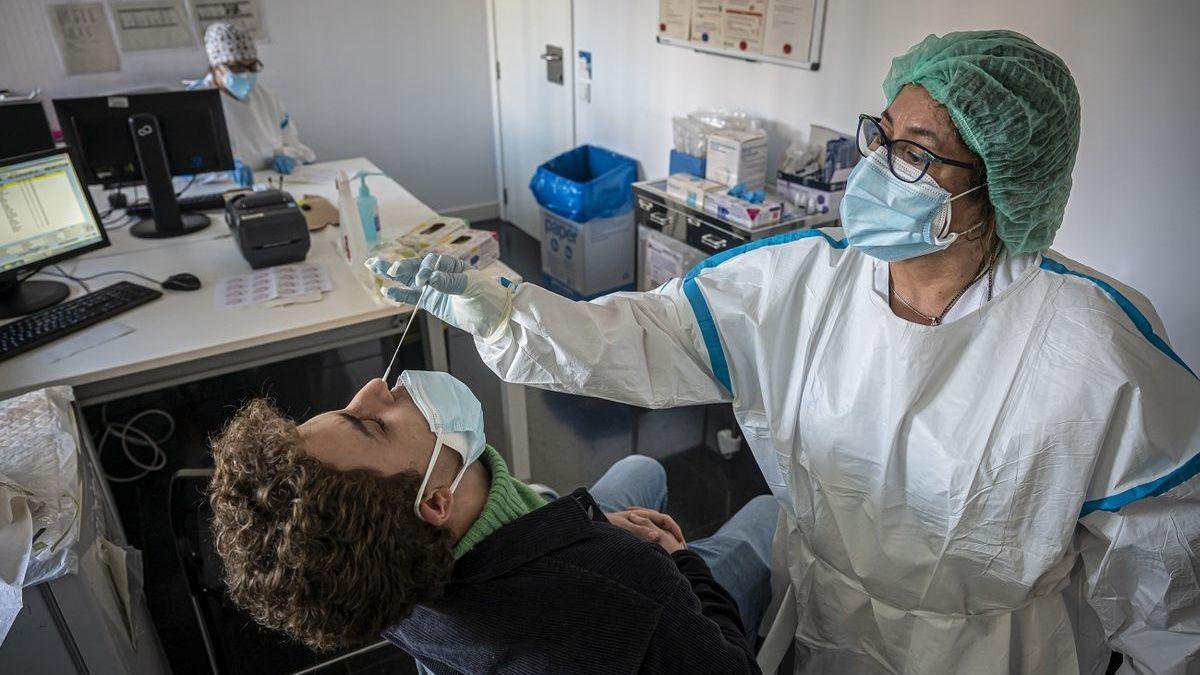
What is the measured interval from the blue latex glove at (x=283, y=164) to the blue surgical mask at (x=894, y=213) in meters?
2.86

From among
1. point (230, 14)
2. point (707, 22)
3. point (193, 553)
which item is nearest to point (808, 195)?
point (707, 22)

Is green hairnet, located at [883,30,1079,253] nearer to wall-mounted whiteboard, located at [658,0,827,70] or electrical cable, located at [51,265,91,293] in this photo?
wall-mounted whiteboard, located at [658,0,827,70]

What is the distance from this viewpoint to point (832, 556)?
1.29m

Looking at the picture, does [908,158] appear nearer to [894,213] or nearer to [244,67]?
[894,213]

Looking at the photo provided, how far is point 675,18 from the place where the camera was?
A: 127 inches

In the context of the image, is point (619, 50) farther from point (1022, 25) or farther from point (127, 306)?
point (127, 306)

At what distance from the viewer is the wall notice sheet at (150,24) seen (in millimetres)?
3793

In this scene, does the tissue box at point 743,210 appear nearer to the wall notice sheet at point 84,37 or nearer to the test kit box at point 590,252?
the test kit box at point 590,252

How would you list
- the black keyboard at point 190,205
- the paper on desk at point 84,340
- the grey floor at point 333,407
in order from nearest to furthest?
the paper on desk at point 84,340 → the grey floor at point 333,407 → the black keyboard at point 190,205

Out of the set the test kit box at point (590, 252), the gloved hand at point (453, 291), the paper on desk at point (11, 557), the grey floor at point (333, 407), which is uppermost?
the gloved hand at point (453, 291)

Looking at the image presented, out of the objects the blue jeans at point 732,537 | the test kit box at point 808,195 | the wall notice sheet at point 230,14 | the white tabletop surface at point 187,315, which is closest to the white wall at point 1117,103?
the test kit box at point 808,195

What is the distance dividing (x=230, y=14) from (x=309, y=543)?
158 inches

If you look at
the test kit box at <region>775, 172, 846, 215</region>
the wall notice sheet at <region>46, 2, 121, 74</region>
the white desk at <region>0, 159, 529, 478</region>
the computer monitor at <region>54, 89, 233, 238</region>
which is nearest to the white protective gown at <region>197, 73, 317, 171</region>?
the computer monitor at <region>54, 89, 233, 238</region>

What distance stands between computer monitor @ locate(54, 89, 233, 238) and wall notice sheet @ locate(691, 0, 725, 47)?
1915 mm
